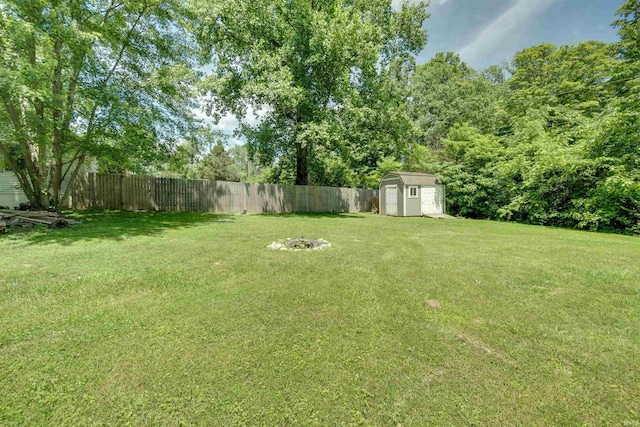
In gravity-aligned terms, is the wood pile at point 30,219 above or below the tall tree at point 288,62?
below

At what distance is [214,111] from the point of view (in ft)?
44.5

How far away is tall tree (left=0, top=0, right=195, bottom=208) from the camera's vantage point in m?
5.63

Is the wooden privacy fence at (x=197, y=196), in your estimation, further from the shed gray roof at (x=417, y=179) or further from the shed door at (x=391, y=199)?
the shed gray roof at (x=417, y=179)

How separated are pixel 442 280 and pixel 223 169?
29.0 metres

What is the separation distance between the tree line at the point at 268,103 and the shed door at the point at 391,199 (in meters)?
2.80

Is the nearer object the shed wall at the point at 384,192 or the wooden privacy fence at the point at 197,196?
the wooden privacy fence at the point at 197,196

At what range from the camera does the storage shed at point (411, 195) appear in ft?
48.8

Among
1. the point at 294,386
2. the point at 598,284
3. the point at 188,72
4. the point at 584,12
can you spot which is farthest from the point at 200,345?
the point at 584,12

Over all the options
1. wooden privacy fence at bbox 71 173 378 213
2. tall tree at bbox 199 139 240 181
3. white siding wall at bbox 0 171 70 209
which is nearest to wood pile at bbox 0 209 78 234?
wooden privacy fence at bbox 71 173 378 213

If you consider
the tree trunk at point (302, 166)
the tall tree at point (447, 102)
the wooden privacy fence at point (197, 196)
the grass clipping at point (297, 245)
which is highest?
the tall tree at point (447, 102)

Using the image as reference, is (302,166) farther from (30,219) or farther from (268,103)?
(30,219)

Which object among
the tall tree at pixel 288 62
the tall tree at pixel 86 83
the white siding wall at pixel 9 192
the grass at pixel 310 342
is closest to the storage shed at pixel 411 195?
the tall tree at pixel 288 62

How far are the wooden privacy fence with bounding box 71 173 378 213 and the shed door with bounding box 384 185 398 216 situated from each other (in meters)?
2.44

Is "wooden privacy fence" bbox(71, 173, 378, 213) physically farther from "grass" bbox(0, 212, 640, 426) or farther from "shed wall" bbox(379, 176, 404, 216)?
"grass" bbox(0, 212, 640, 426)
